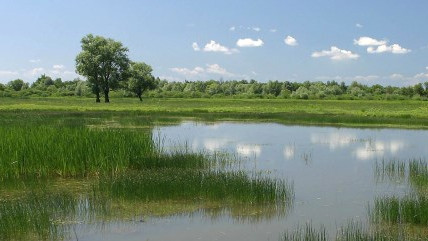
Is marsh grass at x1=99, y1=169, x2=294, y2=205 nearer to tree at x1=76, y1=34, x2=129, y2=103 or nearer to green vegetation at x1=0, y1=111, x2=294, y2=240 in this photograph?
green vegetation at x1=0, y1=111, x2=294, y2=240

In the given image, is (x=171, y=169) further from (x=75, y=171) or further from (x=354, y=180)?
(x=354, y=180)

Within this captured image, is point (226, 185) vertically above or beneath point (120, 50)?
beneath

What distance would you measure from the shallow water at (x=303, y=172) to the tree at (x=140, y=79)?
49.3 meters

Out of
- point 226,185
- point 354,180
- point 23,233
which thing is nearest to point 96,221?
point 23,233

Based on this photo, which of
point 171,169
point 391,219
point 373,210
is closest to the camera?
point 391,219

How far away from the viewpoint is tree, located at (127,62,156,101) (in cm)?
8019

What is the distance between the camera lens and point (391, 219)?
398 inches

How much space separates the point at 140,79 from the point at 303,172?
66.6m

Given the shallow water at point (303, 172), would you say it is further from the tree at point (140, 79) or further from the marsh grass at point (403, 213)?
the tree at point (140, 79)

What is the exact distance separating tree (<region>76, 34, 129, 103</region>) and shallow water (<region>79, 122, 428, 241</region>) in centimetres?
4268

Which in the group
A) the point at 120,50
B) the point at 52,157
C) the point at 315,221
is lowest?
the point at 315,221

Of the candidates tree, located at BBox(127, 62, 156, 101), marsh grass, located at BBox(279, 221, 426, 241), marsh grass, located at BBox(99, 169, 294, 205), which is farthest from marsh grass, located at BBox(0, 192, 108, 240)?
tree, located at BBox(127, 62, 156, 101)

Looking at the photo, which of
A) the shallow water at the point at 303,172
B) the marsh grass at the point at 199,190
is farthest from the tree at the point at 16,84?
the marsh grass at the point at 199,190

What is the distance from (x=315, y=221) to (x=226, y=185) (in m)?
2.72
